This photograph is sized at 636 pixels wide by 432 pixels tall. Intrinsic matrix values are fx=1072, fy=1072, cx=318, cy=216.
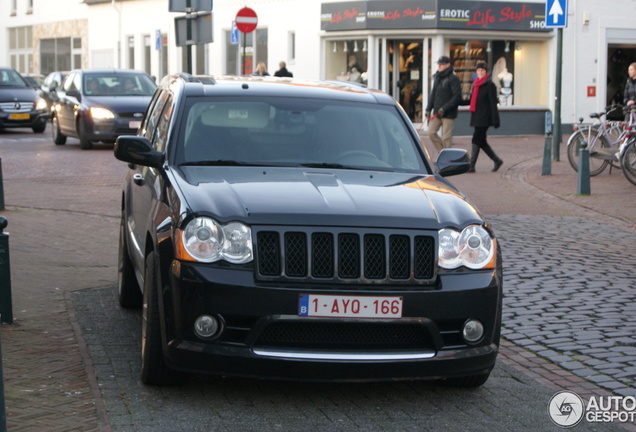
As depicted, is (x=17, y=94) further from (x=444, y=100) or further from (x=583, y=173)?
(x=583, y=173)

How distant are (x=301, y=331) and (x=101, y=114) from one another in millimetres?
18313

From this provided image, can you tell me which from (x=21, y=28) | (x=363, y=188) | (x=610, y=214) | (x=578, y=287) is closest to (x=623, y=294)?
(x=578, y=287)

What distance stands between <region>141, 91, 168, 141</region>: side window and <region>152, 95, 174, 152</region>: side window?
22 cm

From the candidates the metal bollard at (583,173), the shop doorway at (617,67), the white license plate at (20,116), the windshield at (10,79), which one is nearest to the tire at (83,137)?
the white license plate at (20,116)

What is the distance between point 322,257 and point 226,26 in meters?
33.0

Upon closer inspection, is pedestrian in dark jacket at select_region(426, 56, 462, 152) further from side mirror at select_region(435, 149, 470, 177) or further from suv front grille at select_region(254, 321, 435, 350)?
suv front grille at select_region(254, 321, 435, 350)

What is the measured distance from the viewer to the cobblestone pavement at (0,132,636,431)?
5137mm

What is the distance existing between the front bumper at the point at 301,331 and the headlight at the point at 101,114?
1793 centimetres

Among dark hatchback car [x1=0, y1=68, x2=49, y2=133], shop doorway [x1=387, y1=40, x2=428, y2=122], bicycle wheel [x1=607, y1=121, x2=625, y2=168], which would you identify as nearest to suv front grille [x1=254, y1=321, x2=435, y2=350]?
bicycle wheel [x1=607, y1=121, x2=625, y2=168]

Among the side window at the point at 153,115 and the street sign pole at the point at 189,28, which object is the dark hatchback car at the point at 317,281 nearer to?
the side window at the point at 153,115


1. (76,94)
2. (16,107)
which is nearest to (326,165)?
(76,94)

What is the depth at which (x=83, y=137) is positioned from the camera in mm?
23141

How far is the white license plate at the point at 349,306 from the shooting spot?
5008mm

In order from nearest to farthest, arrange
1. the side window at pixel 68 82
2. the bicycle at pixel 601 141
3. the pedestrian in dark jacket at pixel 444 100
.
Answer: the bicycle at pixel 601 141
the pedestrian in dark jacket at pixel 444 100
the side window at pixel 68 82
